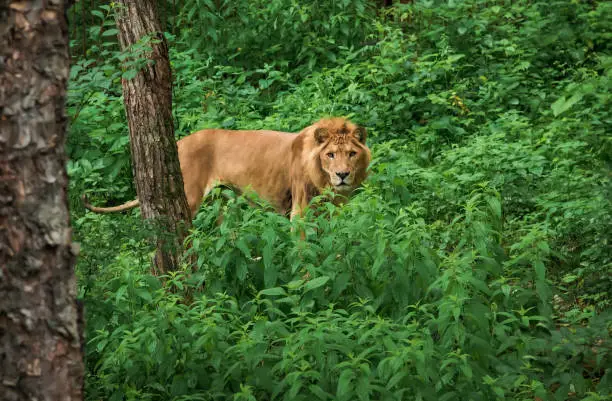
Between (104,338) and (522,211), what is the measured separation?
4.09 m

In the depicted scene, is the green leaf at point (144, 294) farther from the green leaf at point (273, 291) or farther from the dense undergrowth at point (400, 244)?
the green leaf at point (273, 291)

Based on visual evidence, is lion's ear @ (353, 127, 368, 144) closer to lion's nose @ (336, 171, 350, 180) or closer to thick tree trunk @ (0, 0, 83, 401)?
lion's nose @ (336, 171, 350, 180)

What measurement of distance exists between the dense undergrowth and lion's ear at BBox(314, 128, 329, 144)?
57 centimetres

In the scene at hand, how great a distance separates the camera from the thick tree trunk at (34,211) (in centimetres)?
278

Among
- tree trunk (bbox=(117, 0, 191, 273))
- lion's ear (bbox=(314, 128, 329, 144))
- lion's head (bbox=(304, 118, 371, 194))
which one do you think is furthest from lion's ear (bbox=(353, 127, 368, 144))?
tree trunk (bbox=(117, 0, 191, 273))

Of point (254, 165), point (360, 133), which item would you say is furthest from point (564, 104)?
point (254, 165)

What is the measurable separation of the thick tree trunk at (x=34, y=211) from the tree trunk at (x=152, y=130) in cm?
361

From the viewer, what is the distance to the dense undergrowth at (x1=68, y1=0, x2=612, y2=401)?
15.8ft

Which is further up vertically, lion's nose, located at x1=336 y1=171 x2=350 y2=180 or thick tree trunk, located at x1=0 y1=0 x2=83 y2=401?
thick tree trunk, located at x1=0 y1=0 x2=83 y2=401

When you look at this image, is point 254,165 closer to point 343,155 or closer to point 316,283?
point 343,155

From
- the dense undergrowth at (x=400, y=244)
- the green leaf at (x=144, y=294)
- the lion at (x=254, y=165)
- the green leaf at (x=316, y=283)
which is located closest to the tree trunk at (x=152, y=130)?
the dense undergrowth at (x=400, y=244)

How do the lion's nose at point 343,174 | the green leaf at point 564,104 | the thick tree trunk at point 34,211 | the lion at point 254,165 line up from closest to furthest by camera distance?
the thick tree trunk at point 34,211
the lion's nose at point 343,174
the lion at point 254,165
the green leaf at point 564,104

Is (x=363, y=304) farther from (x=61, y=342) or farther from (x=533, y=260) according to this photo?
(x=61, y=342)

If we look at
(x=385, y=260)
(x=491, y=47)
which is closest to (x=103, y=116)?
(x=491, y=47)
